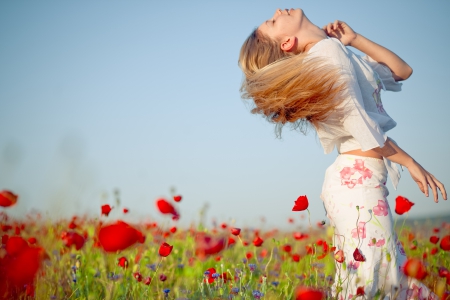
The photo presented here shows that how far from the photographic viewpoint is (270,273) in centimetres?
353

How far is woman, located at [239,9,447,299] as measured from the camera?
7.25 ft

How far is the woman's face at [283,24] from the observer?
264 cm

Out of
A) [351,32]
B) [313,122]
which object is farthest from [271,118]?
[351,32]

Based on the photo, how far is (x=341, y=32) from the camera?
2.88 metres

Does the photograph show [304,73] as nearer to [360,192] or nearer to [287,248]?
[360,192]

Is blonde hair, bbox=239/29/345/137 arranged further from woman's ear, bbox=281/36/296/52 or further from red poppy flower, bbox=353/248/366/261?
red poppy flower, bbox=353/248/366/261

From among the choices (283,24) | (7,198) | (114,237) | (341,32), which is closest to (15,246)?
(114,237)

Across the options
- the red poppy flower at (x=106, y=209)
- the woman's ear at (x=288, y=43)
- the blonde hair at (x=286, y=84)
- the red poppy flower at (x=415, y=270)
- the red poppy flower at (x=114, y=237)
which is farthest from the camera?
the red poppy flower at (x=106, y=209)

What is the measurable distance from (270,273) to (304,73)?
6.21 feet

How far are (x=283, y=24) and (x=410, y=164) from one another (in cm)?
116

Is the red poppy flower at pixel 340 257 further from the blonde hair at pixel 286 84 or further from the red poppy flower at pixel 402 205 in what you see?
the blonde hair at pixel 286 84

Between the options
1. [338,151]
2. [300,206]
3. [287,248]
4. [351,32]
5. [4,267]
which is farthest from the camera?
[287,248]

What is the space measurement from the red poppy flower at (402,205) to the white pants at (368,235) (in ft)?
0.57

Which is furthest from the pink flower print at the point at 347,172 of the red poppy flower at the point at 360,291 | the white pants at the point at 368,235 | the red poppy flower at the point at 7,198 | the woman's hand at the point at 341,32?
the red poppy flower at the point at 7,198
